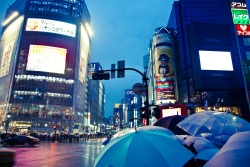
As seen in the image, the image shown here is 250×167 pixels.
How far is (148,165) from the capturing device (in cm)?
336

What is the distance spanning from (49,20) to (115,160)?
3600 inches

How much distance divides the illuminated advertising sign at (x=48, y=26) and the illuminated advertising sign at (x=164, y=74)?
48.6 m

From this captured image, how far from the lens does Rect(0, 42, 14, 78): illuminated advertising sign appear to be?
84.1m

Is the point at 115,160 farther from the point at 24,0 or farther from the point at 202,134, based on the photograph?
the point at 24,0

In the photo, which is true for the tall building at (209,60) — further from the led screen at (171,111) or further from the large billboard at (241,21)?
the led screen at (171,111)

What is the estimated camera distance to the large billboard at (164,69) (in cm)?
4994

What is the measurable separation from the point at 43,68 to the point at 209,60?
193ft

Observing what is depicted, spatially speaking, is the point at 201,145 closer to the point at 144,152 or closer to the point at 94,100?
the point at 144,152

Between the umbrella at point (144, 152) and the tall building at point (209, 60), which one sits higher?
the tall building at point (209, 60)

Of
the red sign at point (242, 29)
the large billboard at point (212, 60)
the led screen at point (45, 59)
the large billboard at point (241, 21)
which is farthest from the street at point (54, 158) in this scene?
the led screen at point (45, 59)

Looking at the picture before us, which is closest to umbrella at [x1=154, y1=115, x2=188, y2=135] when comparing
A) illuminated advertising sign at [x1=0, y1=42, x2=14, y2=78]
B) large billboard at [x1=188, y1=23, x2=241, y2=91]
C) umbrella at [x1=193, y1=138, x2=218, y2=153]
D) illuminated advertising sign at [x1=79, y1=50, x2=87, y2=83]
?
umbrella at [x1=193, y1=138, x2=218, y2=153]

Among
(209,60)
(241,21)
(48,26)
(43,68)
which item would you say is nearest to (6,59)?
(43,68)

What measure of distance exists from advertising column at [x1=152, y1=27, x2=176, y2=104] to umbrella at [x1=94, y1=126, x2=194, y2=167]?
4647cm

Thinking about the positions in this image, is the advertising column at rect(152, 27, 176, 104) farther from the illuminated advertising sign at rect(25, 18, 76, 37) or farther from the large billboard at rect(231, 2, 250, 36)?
the illuminated advertising sign at rect(25, 18, 76, 37)
